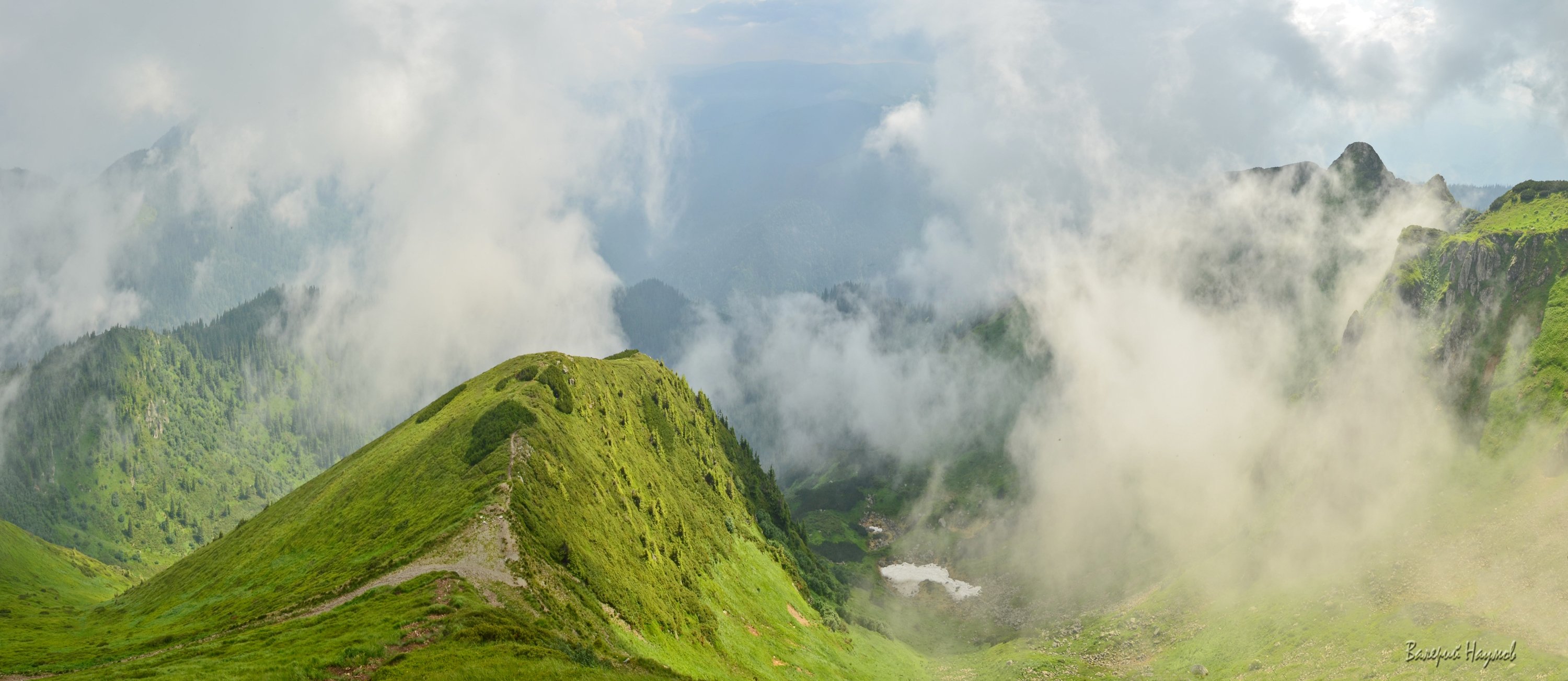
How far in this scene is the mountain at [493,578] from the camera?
5116cm

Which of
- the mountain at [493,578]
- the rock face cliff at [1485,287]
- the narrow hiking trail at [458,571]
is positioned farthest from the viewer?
the rock face cliff at [1485,287]

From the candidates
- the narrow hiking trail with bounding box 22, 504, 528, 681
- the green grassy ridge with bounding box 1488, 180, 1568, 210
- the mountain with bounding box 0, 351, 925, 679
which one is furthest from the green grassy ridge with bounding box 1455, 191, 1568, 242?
the narrow hiking trail with bounding box 22, 504, 528, 681

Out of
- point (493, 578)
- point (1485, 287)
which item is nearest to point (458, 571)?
point (493, 578)

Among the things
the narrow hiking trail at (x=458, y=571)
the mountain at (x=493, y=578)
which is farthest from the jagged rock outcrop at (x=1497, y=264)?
the narrow hiking trail at (x=458, y=571)

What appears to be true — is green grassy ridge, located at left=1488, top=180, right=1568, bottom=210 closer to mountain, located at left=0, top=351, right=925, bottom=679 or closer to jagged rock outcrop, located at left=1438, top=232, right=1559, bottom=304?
jagged rock outcrop, located at left=1438, top=232, right=1559, bottom=304

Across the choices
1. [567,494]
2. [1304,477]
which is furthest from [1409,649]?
[567,494]

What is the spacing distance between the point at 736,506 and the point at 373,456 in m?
84.0

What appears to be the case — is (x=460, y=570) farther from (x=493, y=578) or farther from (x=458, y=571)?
(x=493, y=578)

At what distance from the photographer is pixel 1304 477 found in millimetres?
178500

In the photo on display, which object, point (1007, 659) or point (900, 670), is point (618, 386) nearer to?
point (900, 670)

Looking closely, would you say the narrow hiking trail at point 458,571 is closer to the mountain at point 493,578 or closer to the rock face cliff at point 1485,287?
the mountain at point 493,578

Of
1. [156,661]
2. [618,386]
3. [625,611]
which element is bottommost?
[156,661]

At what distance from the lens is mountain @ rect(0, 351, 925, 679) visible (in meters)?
51.2

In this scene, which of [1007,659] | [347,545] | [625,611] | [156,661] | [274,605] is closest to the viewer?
[156,661]
